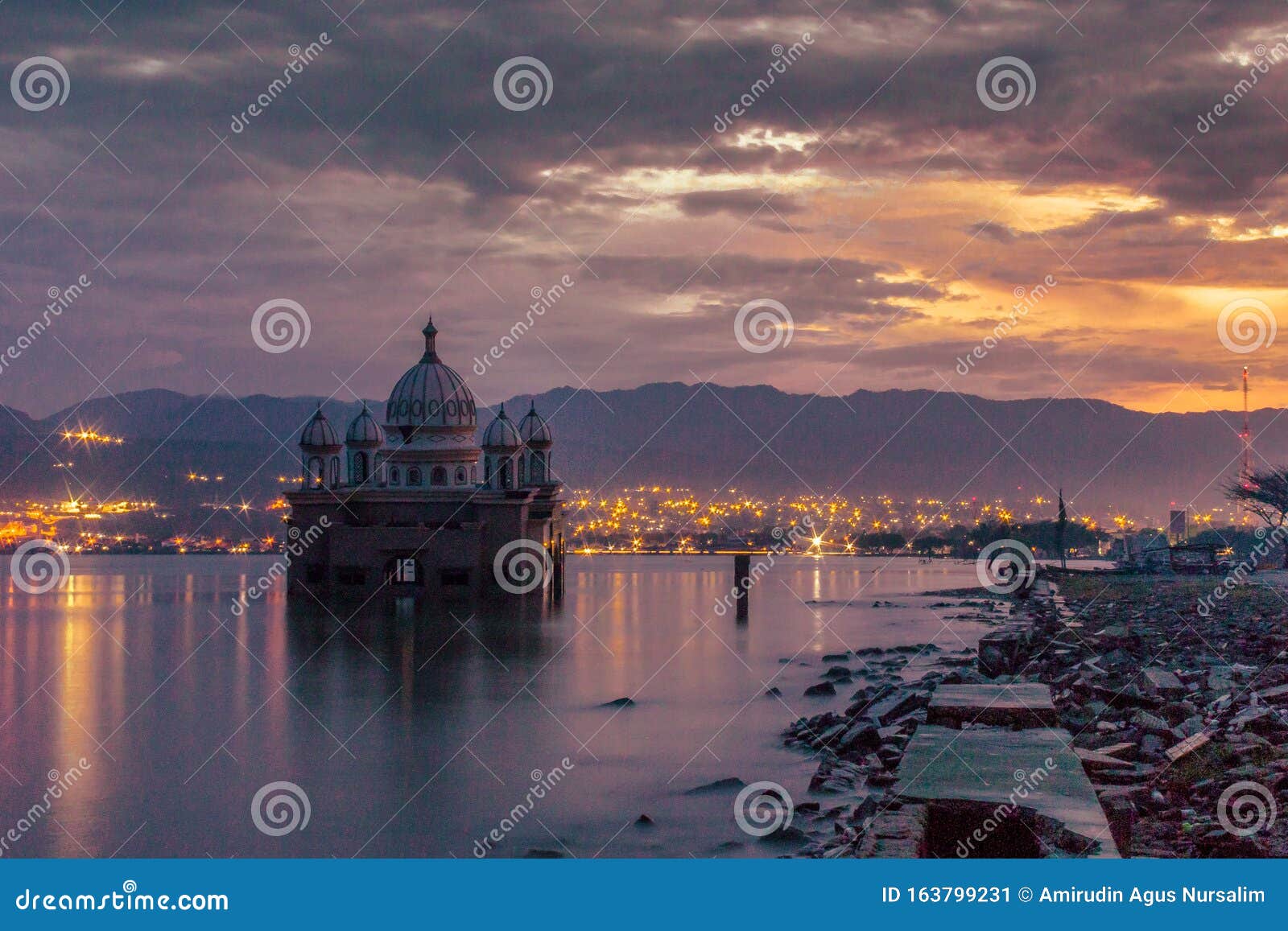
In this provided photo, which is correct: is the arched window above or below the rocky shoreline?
above

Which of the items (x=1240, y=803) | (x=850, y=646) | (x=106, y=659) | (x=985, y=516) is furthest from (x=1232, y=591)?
(x=985, y=516)

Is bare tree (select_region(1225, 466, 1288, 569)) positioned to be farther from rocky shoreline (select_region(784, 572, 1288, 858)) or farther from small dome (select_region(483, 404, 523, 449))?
small dome (select_region(483, 404, 523, 449))

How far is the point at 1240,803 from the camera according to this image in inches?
454

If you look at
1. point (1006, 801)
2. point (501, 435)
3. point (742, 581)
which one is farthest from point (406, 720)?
point (501, 435)

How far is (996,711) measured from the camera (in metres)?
12.9

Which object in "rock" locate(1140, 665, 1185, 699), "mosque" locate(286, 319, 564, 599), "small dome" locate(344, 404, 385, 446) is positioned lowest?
"rock" locate(1140, 665, 1185, 699)

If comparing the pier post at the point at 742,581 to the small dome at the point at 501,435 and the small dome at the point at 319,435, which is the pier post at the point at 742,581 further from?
the small dome at the point at 319,435

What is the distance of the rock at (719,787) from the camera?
18.5 meters

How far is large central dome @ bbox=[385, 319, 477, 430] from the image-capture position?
62906 millimetres

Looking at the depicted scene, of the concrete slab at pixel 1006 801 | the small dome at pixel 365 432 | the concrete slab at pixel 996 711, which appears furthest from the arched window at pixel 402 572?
the concrete slab at pixel 1006 801

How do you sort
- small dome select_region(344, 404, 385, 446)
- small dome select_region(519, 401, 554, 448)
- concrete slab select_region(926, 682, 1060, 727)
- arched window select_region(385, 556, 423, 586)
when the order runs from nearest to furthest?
concrete slab select_region(926, 682, 1060, 727) < arched window select_region(385, 556, 423, 586) < small dome select_region(344, 404, 385, 446) < small dome select_region(519, 401, 554, 448)

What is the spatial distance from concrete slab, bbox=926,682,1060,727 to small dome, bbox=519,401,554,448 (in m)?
53.8

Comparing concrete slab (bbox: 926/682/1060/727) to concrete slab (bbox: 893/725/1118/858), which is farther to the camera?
concrete slab (bbox: 926/682/1060/727)

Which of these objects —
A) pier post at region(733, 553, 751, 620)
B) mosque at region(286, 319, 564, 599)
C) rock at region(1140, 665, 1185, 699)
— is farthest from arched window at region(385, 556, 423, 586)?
rock at region(1140, 665, 1185, 699)
